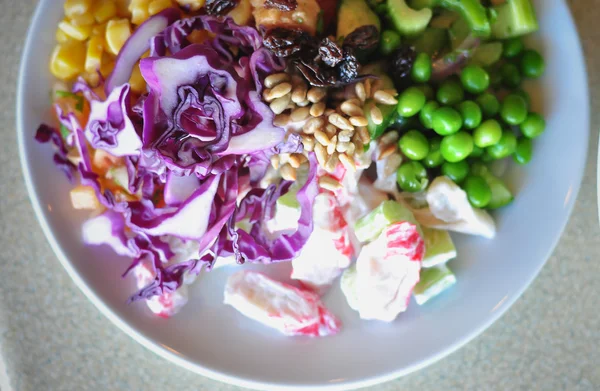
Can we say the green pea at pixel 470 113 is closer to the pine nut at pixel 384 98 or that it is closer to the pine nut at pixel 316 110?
the pine nut at pixel 384 98

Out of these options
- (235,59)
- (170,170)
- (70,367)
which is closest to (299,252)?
(170,170)

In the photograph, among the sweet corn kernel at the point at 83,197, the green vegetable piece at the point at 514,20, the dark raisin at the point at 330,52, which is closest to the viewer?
the dark raisin at the point at 330,52

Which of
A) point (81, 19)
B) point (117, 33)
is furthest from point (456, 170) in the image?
point (81, 19)

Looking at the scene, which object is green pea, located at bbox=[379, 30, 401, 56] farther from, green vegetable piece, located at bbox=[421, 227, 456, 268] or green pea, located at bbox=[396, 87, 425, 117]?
green vegetable piece, located at bbox=[421, 227, 456, 268]

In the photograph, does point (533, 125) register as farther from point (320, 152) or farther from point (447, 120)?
point (320, 152)

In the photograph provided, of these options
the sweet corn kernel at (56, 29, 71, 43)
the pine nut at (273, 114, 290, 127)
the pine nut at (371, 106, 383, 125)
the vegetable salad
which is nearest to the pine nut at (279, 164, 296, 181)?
the vegetable salad

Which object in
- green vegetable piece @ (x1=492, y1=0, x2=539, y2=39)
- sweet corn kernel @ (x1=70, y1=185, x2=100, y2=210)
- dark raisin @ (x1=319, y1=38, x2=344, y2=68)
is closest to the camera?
dark raisin @ (x1=319, y1=38, x2=344, y2=68)

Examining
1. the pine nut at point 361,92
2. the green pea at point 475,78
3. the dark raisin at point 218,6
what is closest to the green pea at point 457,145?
the green pea at point 475,78
